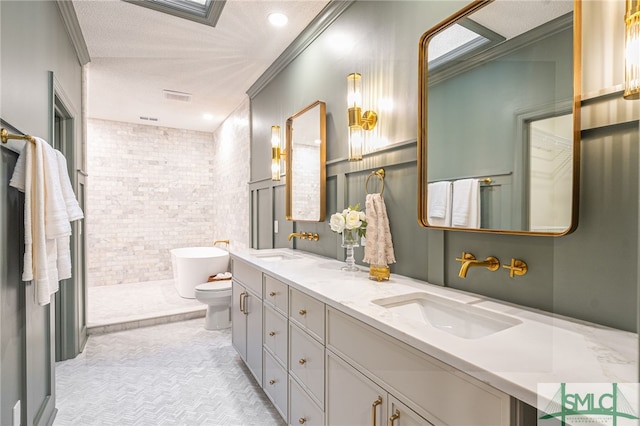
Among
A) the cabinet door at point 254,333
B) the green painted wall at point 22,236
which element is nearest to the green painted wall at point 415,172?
the cabinet door at point 254,333

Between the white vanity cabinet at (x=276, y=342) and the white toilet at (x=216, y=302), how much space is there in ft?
4.73

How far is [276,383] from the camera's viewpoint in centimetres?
185

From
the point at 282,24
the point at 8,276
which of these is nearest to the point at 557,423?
the point at 8,276

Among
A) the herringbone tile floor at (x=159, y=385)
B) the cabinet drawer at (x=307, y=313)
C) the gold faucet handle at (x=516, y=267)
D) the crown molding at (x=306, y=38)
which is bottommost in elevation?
→ the herringbone tile floor at (x=159, y=385)

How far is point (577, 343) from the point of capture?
854mm

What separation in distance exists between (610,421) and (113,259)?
6061mm

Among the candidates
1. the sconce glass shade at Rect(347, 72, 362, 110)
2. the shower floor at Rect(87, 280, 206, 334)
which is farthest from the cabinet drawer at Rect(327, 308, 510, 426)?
the shower floor at Rect(87, 280, 206, 334)

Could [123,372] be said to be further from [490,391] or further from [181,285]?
[490,391]

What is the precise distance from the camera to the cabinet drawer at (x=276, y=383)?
1746 millimetres

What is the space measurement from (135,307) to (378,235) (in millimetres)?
3656

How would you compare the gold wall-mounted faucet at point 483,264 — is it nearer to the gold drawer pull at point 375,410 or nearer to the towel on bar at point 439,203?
the towel on bar at point 439,203

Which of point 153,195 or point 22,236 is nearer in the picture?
point 22,236

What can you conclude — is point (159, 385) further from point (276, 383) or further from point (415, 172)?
point (415, 172)

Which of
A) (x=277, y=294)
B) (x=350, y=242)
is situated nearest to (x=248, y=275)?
(x=277, y=294)
